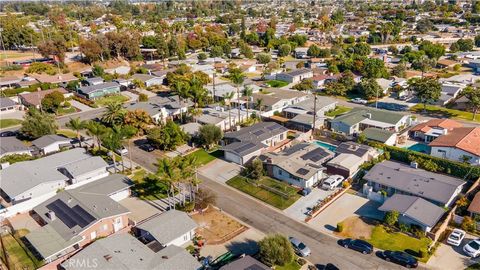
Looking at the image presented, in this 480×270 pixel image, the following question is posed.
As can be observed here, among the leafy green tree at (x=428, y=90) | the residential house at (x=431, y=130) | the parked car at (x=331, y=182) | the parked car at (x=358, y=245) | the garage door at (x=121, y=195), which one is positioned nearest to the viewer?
the parked car at (x=358, y=245)

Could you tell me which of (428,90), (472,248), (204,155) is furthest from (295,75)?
(472,248)

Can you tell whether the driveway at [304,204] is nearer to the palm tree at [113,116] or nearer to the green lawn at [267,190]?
the green lawn at [267,190]

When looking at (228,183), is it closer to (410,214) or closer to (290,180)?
(290,180)

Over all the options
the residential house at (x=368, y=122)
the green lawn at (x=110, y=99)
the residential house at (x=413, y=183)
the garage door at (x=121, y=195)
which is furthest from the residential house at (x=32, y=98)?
the residential house at (x=413, y=183)

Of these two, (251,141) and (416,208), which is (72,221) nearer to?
(251,141)

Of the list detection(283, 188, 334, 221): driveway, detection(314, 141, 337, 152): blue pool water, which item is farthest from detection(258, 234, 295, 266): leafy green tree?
detection(314, 141, 337, 152): blue pool water

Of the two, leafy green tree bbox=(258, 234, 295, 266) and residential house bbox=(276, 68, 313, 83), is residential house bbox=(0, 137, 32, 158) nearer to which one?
leafy green tree bbox=(258, 234, 295, 266)

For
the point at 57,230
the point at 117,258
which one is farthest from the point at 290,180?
the point at 57,230

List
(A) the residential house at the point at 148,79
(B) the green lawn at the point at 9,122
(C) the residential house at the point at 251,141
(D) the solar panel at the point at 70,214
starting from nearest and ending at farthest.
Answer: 1. (D) the solar panel at the point at 70,214
2. (C) the residential house at the point at 251,141
3. (B) the green lawn at the point at 9,122
4. (A) the residential house at the point at 148,79
